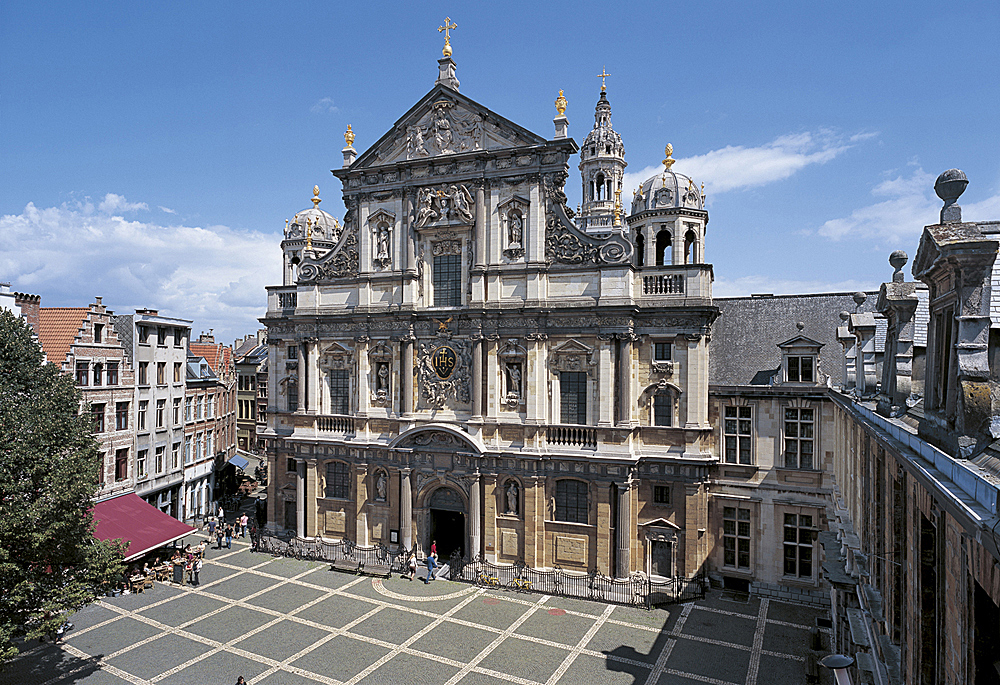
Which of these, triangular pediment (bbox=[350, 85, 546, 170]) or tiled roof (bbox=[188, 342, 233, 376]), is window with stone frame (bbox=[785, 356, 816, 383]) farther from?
tiled roof (bbox=[188, 342, 233, 376])

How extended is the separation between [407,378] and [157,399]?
17209mm

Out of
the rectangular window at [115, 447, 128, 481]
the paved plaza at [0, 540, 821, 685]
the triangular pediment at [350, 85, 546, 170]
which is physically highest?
the triangular pediment at [350, 85, 546, 170]

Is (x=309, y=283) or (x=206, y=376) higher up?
(x=309, y=283)

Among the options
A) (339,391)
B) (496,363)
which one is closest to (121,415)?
(339,391)

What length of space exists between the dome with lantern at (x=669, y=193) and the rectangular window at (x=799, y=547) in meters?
16.0

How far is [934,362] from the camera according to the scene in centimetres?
951

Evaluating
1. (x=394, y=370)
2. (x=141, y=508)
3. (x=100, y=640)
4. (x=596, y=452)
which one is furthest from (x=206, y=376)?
(x=596, y=452)

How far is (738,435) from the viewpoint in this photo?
28078 millimetres

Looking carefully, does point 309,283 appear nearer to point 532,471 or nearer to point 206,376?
point 206,376

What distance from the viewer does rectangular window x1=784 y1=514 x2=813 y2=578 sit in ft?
88.4

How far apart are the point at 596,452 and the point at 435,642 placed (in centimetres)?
A: 1108

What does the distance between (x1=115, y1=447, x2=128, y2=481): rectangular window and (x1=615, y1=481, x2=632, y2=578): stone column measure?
2771 centimetres

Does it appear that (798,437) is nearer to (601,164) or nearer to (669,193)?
(669,193)

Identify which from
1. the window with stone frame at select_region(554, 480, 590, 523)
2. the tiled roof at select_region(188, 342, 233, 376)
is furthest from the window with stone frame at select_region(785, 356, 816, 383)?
the tiled roof at select_region(188, 342, 233, 376)
